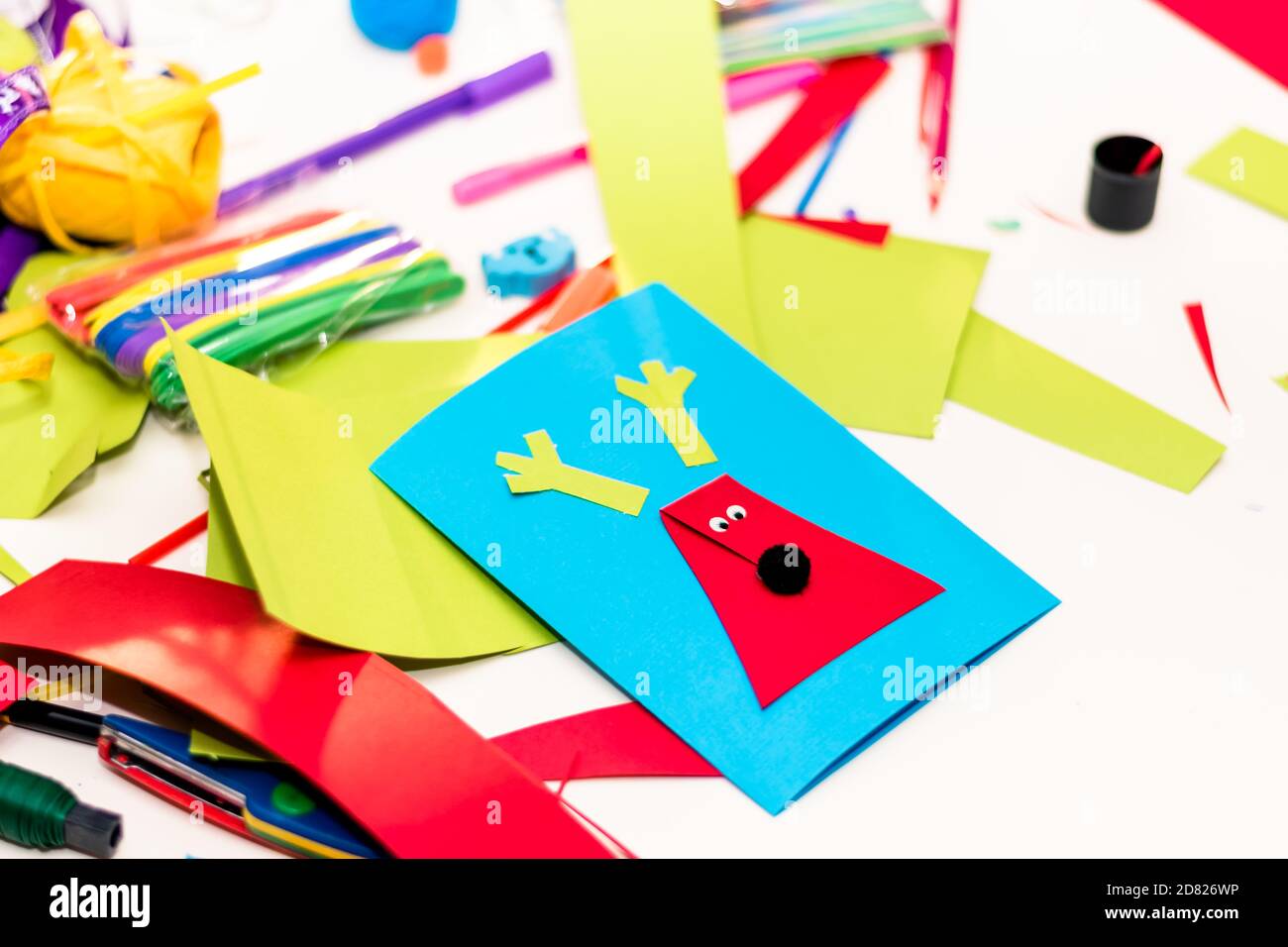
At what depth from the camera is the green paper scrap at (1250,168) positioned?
59.7 inches

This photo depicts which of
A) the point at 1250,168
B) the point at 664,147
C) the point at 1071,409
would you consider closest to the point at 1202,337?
the point at 1071,409

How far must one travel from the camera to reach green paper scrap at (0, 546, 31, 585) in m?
1.21

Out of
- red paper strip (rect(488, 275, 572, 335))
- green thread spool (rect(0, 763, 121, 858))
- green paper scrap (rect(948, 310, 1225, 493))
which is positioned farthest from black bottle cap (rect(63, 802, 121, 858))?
green paper scrap (rect(948, 310, 1225, 493))

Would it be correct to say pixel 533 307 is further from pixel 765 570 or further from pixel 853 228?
pixel 765 570

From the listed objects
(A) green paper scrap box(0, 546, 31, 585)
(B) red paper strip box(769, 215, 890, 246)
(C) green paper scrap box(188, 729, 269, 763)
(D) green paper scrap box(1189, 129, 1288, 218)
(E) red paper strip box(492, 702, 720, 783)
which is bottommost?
(E) red paper strip box(492, 702, 720, 783)

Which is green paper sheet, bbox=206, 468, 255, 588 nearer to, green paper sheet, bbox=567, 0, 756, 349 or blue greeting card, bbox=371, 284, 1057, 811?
blue greeting card, bbox=371, 284, 1057, 811

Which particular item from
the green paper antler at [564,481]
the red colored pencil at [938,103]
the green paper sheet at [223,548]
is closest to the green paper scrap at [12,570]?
the green paper sheet at [223,548]

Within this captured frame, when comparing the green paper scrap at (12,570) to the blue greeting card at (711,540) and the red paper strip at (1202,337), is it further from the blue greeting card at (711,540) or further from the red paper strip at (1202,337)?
the red paper strip at (1202,337)

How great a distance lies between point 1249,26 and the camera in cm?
174

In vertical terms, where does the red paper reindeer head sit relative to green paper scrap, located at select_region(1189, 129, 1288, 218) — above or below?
below

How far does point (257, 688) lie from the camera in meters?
1.05

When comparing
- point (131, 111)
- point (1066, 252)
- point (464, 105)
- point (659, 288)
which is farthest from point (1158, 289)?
point (131, 111)

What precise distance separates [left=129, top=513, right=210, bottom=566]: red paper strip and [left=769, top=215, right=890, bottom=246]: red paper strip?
0.62m

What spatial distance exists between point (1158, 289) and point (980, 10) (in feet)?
1.67
